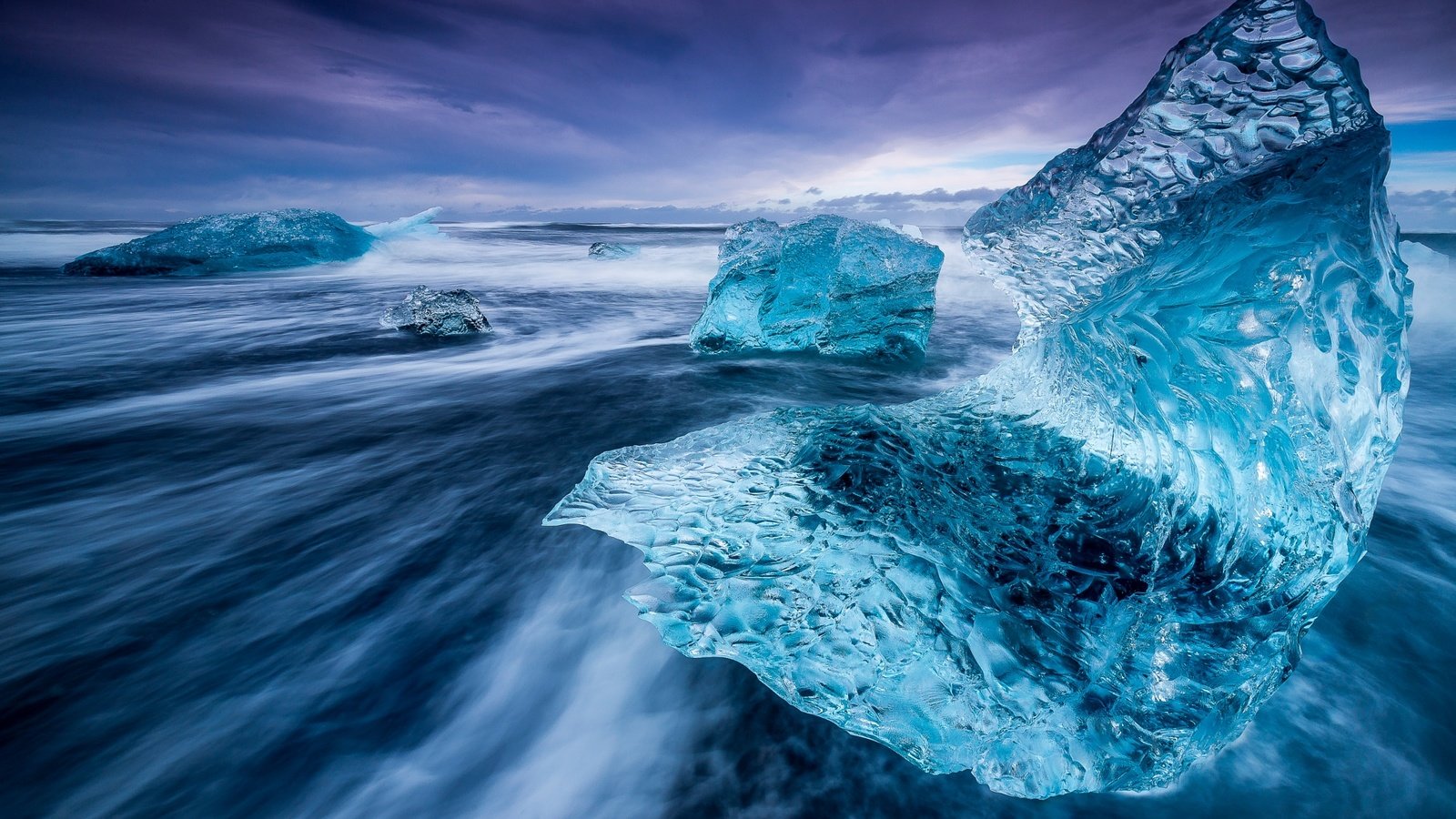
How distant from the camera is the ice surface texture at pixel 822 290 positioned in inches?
209

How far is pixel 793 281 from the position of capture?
5.68 meters

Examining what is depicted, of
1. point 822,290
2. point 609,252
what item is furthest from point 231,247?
point 822,290

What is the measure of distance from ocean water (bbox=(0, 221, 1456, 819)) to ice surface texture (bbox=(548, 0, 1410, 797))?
0.25 m

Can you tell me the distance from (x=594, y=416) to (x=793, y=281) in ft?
8.44

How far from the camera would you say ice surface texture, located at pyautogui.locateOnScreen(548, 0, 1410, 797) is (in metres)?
1.41

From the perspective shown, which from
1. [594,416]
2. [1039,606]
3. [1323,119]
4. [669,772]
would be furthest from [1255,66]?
[594,416]

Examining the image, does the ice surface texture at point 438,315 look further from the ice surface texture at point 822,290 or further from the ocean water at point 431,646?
the ice surface texture at point 822,290

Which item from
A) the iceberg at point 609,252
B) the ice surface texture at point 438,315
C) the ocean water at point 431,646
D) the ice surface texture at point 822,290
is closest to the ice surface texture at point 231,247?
the iceberg at point 609,252

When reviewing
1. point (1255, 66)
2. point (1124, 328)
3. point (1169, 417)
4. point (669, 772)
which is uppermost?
point (1255, 66)

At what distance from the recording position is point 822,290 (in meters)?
5.65

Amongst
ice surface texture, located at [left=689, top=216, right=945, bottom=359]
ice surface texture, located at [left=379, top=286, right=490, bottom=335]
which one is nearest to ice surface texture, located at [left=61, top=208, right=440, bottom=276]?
ice surface texture, located at [left=379, top=286, right=490, bottom=335]

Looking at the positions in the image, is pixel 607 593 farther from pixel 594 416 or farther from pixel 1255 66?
pixel 1255 66

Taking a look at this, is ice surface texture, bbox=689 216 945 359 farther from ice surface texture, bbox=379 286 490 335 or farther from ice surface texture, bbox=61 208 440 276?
ice surface texture, bbox=61 208 440 276

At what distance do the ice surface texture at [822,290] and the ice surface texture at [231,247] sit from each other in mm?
12168
